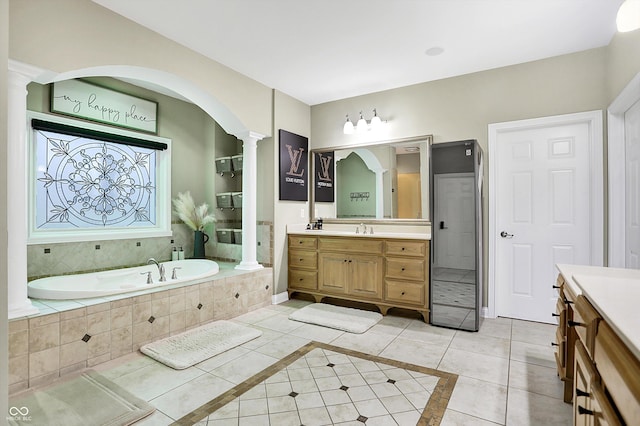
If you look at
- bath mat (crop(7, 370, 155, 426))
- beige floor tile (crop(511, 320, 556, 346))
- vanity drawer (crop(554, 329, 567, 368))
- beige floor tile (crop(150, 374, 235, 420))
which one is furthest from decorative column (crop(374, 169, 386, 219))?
bath mat (crop(7, 370, 155, 426))

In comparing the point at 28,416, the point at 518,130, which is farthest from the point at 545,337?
the point at 28,416

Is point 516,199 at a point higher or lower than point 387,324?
higher

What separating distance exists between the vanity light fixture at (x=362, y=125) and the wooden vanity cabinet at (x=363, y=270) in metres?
1.44

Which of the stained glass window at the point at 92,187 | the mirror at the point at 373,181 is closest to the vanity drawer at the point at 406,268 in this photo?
the mirror at the point at 373,181

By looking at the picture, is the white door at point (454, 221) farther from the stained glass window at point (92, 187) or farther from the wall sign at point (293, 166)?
the stained glass window at point (92, 187)

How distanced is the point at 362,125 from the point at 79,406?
12.7ft

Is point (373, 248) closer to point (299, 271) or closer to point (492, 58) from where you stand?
point (299, 271)

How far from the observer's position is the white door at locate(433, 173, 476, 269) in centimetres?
335

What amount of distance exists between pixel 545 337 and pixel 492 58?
2.77m

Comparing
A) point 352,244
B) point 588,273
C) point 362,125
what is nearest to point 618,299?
point 588,273

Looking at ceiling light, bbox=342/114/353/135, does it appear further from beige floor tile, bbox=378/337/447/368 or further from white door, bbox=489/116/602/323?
beige floor tile, bbox=378/337/447/368

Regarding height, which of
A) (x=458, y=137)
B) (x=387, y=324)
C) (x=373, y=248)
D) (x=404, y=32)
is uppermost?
(x=404, y=32)

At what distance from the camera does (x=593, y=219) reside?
3.21 m

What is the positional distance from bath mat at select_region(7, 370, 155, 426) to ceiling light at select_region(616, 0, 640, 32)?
3.27 metres
